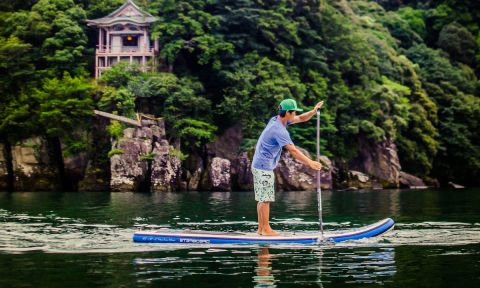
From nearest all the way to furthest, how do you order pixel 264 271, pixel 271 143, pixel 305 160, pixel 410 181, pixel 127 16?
pixel 264 271 → pixel 305 160 → pixel 271 143 → pixel 127 16 → pixel 410 181

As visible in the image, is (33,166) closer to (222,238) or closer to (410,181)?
(410,181)

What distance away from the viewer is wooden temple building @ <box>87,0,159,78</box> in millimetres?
55594

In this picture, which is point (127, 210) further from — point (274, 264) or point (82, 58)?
point (82, 58)

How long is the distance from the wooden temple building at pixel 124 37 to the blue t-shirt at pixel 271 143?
40.6 m

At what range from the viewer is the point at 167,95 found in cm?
5103

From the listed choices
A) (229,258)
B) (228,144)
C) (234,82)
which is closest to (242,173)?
(228,144)

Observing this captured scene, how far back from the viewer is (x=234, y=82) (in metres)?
52.6

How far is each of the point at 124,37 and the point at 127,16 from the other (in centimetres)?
196

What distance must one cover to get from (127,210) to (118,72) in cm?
2743

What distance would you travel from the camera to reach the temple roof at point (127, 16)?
55688 millimetres

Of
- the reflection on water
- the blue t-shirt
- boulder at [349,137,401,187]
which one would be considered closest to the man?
the blue t-shirt

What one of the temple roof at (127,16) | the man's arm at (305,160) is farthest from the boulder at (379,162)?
the man's arm at (305,160)

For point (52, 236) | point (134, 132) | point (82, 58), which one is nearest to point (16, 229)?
point (52, 236)

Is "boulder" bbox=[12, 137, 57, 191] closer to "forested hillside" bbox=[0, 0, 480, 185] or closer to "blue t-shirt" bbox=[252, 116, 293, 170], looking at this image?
"forested hillside" bbox=[0, 0, 480, 185]
